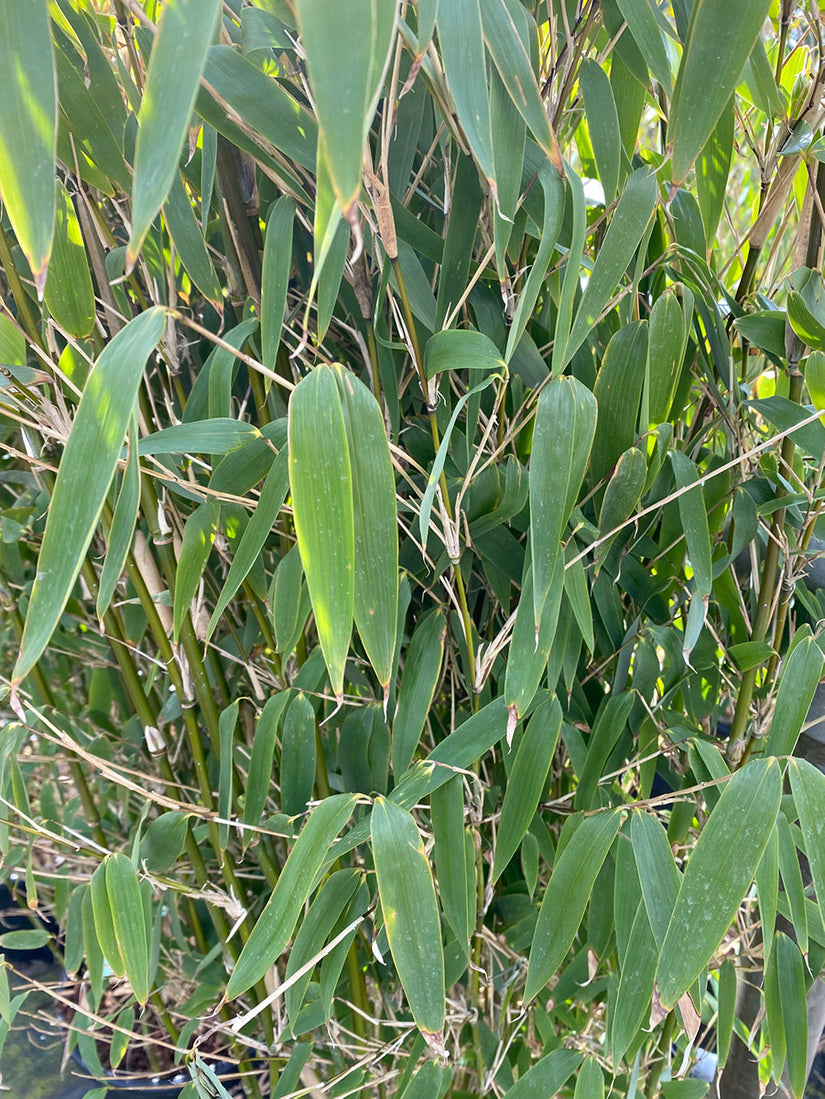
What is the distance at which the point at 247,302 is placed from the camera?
21.6 inches

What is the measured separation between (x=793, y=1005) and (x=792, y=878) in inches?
5.2

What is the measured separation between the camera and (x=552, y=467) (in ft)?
1.35

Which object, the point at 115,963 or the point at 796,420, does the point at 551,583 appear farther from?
the point at 115,963

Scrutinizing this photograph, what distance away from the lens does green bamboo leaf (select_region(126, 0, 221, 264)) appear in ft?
0.84

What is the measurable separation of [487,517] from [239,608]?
0.28m

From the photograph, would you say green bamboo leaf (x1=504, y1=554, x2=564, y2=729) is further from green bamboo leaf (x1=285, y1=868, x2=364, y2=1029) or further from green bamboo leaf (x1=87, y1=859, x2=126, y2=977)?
green bamboo leaf (x1=87, y1=859, x2=126, y2=977)

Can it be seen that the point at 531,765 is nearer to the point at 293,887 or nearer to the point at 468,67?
the point at 293,887

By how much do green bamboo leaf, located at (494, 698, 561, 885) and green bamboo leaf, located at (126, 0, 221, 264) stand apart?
36 cm

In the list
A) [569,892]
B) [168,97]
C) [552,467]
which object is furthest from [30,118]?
[569,892]

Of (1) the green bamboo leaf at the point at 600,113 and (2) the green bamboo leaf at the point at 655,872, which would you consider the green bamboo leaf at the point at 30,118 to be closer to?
(1) the green bamboo leaf at the point at 600,113

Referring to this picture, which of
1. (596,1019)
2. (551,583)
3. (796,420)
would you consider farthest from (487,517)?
(596,1019)

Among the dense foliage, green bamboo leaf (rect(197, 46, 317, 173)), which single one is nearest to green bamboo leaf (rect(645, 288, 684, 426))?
the dense foliage

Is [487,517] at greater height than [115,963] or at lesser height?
greater

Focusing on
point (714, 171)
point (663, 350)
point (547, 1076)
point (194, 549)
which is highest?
point (714, 171)
